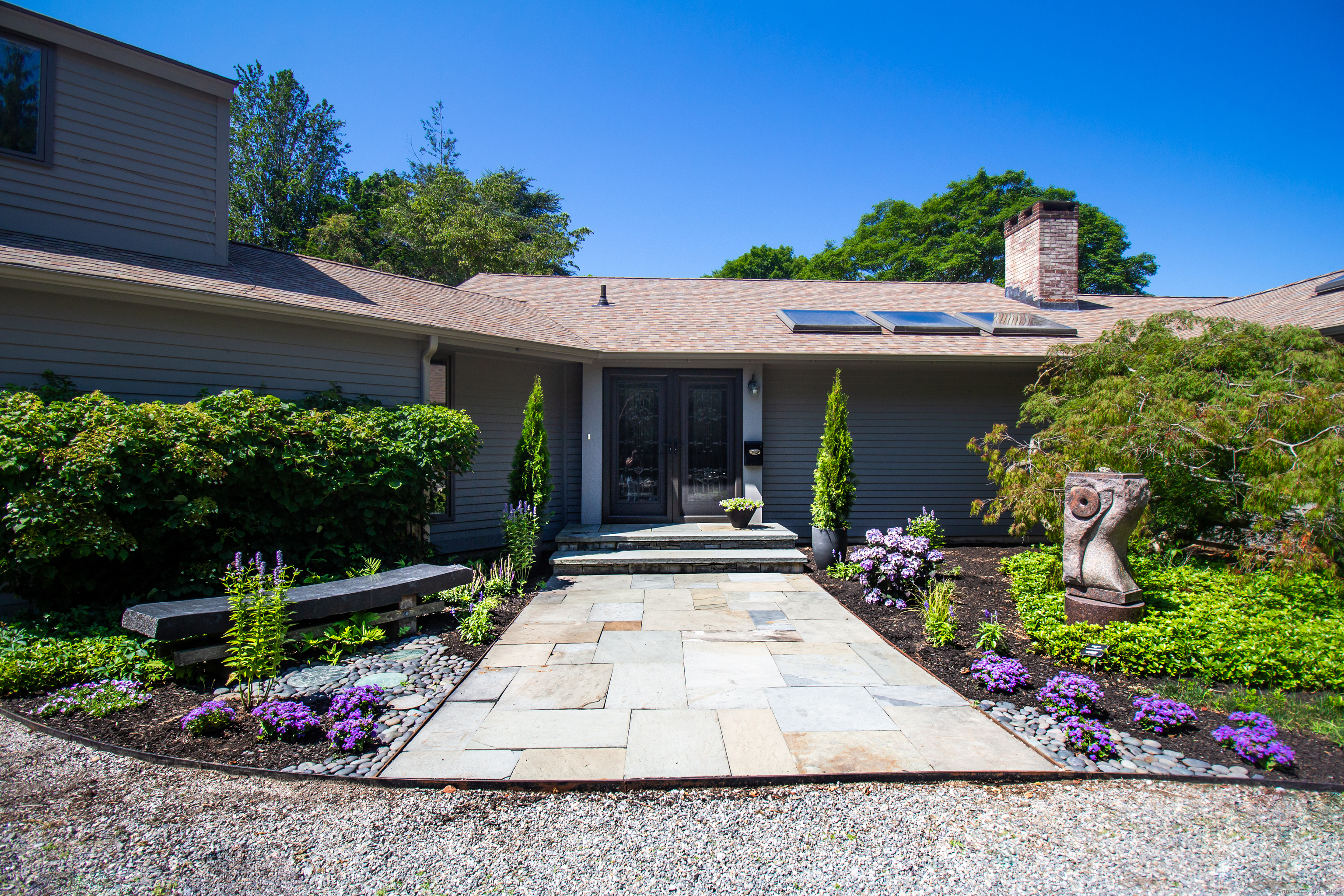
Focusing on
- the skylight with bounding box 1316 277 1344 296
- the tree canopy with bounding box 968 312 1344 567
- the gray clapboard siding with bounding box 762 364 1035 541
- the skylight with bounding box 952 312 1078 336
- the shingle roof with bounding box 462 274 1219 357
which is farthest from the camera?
the skylight with bounding box 952 312 1078 336

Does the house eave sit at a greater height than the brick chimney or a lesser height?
lesser

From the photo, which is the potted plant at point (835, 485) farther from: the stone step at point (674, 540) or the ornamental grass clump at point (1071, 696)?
the ornamental grass clump at point (1071, 696)

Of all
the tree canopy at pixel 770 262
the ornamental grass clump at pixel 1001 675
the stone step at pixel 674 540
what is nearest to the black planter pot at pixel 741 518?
the stone step at pixel 674 540

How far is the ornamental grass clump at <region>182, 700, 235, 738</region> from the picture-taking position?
3012mm

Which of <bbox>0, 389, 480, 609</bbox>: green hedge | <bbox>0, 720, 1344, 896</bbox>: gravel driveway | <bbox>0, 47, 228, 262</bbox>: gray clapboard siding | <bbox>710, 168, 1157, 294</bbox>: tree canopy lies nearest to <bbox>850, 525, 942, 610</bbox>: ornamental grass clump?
<bbox>0, 720, 1344, 896</bbox>: gravel driveway

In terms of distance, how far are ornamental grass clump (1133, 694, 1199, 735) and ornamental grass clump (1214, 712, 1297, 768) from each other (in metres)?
0.12

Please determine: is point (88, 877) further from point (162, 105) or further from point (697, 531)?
point (162, 105)

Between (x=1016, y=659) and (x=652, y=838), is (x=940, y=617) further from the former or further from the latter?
(x=652, y=838)

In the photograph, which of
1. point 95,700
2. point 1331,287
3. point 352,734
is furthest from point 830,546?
point 1331,287

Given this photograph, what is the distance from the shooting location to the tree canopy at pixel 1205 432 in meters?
4.55

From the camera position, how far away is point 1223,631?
3.99 metres

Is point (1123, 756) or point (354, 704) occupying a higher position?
point (354, 704)

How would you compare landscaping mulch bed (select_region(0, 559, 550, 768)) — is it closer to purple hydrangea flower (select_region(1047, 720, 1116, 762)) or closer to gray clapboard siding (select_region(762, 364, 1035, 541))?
purple hydrangea flower (select_region(1047, 720, 1116, 762))

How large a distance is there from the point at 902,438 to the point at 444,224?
19.4 meters
